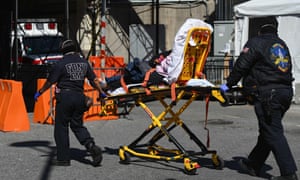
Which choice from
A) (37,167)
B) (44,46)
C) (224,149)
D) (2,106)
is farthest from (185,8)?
(37,167)

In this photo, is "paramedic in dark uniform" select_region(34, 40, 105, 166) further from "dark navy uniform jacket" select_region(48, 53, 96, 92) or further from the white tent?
the white tent

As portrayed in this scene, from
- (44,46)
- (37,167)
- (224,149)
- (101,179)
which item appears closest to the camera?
(101,179)

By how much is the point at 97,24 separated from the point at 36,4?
3.83m

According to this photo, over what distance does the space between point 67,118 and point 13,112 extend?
373 cm

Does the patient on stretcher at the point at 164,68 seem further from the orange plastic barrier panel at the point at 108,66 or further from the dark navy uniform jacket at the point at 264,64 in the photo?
the orange plastic barrier panel at the point at 108,66

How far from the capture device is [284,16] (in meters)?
16.7

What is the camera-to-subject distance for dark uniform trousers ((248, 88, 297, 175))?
710cm

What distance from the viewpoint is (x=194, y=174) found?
26.0ft

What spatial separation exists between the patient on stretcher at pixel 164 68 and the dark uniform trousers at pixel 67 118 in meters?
0.52

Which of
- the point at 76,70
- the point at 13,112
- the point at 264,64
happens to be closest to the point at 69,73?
the point at 76,70

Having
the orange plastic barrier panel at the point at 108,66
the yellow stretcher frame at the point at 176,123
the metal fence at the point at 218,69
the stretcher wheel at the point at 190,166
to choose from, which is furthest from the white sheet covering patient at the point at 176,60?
A: the metal fence at the point at 218,69

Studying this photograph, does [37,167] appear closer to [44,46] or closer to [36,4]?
[44,46]

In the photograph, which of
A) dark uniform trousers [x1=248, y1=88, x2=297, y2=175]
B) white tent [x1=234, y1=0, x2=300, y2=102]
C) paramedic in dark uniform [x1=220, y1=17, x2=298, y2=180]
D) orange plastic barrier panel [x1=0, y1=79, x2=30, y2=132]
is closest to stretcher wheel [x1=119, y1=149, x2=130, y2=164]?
paramedic in dark uniform [x1=220, y1=17, x2=298, y2=180]

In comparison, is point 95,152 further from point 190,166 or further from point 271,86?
point 271,86
